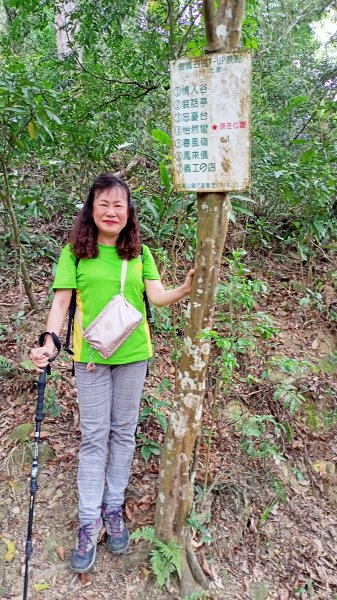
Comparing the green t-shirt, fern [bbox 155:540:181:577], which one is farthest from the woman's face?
fern [bbox 155:540:181:577]

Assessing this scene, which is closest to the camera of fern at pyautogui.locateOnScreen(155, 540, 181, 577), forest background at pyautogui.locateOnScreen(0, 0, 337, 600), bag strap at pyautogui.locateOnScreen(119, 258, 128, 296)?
bag strap at pyautogui.locateOnScreen(119, 258, 128, 296)

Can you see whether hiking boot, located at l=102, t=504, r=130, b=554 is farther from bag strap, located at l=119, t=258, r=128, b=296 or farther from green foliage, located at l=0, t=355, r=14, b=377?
green foliage, located at l=0, t=355, r=14, b=377

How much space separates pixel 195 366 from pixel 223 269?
299 cm

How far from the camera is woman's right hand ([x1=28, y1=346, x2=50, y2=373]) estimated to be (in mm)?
2262

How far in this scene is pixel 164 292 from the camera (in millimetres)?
2467

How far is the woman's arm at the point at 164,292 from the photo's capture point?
2332 millimetres

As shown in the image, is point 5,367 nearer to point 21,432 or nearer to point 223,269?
point 21,432

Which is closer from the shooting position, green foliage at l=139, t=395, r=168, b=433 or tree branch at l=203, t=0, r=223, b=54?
tree branch at l=203, t=0, r=223, b=54

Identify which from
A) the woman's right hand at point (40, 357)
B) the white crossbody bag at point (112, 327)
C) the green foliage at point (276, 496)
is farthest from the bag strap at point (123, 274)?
the green foliage at point (276, 496)

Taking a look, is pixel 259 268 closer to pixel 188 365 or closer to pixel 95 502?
pixel 188 365

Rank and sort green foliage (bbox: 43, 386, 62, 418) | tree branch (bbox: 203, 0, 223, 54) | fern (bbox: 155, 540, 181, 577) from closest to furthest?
tree branch (bbox: 203, 0, 223, 54)
fern (bbox: 155, 540, 181, 577)
green foliage (bbox: 43, 386, 62, 418)

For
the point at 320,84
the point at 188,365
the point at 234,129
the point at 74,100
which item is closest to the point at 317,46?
the point at 320,84

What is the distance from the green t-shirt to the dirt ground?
90 centimetres

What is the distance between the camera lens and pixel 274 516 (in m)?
3.17
